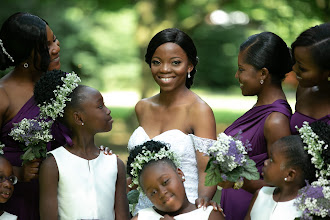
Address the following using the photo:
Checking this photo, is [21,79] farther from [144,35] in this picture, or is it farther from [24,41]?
[144,35]

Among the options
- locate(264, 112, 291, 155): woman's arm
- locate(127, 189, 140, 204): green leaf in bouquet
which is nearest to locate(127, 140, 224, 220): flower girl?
locate(127, 189, 140, 204): green leaf in bouquet

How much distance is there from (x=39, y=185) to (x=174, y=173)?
1228 mm

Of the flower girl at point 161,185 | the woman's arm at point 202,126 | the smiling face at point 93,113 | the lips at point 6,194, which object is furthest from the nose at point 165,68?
the lips at point 6,194

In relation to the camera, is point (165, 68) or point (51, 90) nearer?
point (51, 90)

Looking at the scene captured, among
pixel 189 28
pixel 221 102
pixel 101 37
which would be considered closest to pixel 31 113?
Answer: pixel 189 28

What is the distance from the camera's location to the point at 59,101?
199 inches

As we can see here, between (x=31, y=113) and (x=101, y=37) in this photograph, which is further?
(x=101, y=37)

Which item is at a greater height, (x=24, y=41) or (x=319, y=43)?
(x=24, y=41)

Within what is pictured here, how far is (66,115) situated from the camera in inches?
203

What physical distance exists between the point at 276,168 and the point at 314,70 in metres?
0.95

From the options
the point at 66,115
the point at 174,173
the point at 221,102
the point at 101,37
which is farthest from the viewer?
the point at 101,37

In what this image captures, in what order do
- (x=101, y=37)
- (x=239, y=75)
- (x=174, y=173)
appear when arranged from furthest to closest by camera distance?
(x=101, y=37) → (x=239, y=75) → (x=174, y=173)

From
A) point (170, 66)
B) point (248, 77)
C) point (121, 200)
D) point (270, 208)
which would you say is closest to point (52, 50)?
point (170, 66)

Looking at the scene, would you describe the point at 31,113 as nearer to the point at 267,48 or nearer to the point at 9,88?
the point at 9,88
